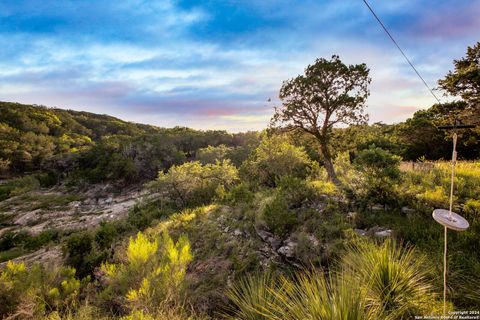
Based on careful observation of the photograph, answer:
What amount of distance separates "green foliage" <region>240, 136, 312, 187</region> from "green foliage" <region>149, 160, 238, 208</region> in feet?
7.31

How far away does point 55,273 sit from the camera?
21.6 ft

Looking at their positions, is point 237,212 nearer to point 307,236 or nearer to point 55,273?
point 307,236

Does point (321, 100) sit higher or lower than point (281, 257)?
higher

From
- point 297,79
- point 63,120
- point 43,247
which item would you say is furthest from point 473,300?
point 63,120

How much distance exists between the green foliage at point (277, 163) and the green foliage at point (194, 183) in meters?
2.23

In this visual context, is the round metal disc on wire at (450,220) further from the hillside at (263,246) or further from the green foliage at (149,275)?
the green foliage at (149,275)

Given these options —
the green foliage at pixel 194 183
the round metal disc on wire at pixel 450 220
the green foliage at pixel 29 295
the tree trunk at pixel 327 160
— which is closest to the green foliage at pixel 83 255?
the green foliage at pixel 29 295

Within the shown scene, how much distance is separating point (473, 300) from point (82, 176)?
138 ft

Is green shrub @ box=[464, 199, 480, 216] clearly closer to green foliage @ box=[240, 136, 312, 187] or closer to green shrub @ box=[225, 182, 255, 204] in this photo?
green shrub @ box=[225, 182, 255, 204]

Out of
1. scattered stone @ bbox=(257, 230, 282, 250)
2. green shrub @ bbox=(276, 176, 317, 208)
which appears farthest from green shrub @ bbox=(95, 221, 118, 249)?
green shrub @ bbox=(276, 176, 317, 208)

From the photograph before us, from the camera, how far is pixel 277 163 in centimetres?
1678

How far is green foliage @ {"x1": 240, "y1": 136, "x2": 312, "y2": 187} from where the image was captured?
16531 millimetres

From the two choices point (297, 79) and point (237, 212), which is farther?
point (297, 79)

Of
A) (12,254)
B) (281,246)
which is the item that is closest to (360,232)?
(281,246)
